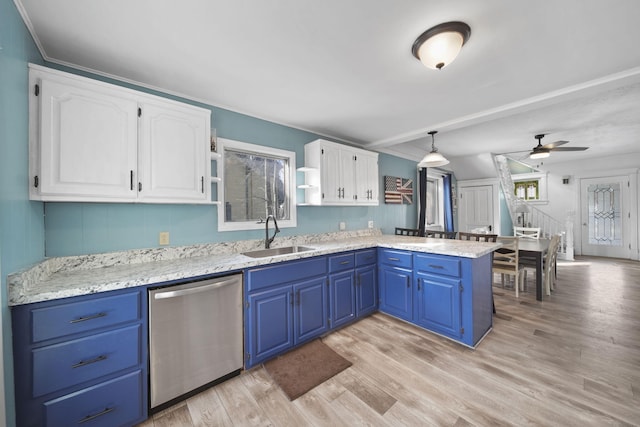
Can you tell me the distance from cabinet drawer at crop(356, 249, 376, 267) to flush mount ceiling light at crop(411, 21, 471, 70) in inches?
75.7

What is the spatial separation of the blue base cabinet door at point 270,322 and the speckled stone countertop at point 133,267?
306 mm

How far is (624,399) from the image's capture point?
1.63m

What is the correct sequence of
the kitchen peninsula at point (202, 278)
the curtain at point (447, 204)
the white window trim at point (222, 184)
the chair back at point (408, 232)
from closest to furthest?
the kitchen peninsula at point (202, 278) < the white window trim at point (222, 184) < the chair back at point (408, 232) < the curtain at point (447, 204)

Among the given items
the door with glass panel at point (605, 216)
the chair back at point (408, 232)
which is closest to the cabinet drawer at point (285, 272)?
the chair back at point (408, 232)

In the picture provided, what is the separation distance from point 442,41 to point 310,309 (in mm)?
2340

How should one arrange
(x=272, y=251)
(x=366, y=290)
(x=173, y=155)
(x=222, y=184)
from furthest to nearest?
(x=366, y=290)
(x=272, y=251)
(x=222, y=184)
(x=173, y=155)

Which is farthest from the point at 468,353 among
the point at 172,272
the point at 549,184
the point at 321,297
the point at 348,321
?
the point at 549,184

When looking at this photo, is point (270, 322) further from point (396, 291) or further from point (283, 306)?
point (396, 291)

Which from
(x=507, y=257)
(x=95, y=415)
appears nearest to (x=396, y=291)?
(x=507, y=257)

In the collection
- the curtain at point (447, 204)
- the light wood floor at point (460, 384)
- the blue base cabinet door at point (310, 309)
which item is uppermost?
the curtain at point (447, 204)

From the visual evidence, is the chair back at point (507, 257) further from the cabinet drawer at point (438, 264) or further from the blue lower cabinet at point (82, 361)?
the blue lower cabinet at point (82, 361)

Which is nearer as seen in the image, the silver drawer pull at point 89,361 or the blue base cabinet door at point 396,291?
the silver drawer pull at point 89,361

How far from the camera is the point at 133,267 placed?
72.6 inches

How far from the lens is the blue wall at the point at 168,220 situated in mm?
1748
